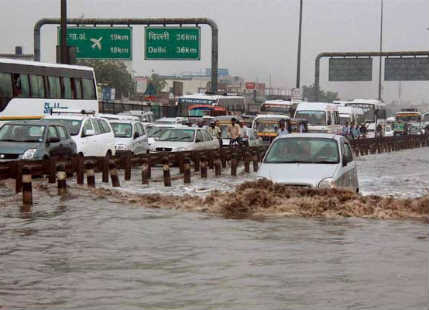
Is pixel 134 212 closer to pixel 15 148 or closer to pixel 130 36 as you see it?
pixel 15 148

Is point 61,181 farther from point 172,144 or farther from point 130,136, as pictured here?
point 130,136

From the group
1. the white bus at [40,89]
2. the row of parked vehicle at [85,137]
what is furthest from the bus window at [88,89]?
the row of parked vehicle at [85,137]

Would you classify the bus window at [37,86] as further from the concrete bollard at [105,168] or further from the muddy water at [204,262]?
the muddy water at [204,262]

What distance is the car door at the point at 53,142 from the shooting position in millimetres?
26023

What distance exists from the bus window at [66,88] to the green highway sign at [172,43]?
1066 cm

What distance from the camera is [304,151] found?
19.4m

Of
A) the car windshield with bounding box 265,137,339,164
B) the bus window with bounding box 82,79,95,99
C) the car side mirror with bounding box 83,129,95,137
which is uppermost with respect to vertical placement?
the bus window with bounding box 82,79,95,99

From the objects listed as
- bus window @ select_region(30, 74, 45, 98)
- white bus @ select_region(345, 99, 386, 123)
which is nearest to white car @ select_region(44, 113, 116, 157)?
bus window @ select_region(30, 74, 45, 98)

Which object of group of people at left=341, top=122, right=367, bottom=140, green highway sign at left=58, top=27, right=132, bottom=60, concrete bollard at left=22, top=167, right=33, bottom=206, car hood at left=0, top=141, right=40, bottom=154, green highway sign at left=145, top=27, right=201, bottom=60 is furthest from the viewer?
group of people at left=341, top=122, right=367, bottom=140

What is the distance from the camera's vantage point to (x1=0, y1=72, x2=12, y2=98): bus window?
3475 cm

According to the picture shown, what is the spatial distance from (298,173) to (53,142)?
32.4ft

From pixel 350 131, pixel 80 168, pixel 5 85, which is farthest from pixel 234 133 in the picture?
pixel 350 131

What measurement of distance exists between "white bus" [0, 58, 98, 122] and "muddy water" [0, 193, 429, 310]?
16.1m

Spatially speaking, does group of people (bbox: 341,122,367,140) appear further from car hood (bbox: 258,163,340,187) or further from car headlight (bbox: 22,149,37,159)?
car hood (bbox: 258,163,340,187)
